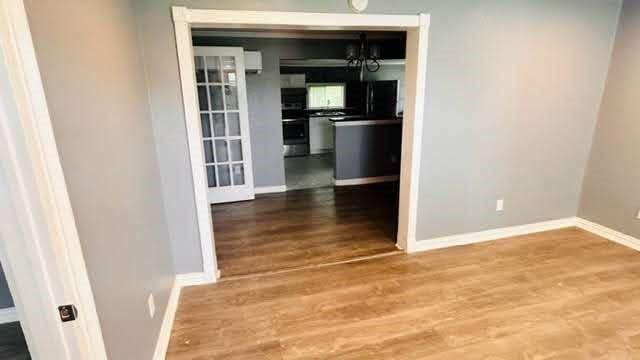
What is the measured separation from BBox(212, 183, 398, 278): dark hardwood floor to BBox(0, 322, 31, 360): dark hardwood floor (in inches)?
52.8

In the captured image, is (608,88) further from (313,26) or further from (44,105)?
(44,105)

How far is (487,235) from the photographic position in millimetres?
3412

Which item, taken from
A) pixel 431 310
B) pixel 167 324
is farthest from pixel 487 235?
pixel 167 324

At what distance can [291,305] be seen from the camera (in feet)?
7.99

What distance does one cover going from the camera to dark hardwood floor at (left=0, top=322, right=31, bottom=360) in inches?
78.5

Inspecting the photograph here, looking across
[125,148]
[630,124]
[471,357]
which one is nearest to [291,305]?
[471,357]

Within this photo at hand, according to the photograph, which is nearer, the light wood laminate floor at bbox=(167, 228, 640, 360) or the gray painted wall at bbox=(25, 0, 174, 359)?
the gray painted wall at bbox=(25, 0, 174, 359)

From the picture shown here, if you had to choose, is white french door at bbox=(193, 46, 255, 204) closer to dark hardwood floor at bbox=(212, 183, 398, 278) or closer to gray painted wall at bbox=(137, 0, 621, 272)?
dark hardwood floor at bbox=(212, 183, 398, 278)

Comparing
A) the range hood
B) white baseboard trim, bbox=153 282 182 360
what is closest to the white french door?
the range hood

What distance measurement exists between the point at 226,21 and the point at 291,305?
2110 mm

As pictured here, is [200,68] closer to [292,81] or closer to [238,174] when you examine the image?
[238,174]

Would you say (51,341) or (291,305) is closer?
(51,341)

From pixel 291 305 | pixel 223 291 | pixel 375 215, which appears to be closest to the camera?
pixel 291 305

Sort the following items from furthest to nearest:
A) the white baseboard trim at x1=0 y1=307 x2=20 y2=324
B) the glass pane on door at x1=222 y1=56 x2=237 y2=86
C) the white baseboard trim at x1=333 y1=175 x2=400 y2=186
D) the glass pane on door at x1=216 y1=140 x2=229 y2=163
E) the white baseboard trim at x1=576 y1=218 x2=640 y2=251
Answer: the white baseboard trim at x1=333 y1=175 x2=400 y2=186
the glass pane on door at x1=216 y1=140 x2=229 y2=163
the glass pane on door at x1=222 y1=56 x2=237 y2=86
the white baseboard trim at x1=576 y1=218 x2=640 y2=251
the white baseboard trim at x1=0 y1=307 x2=20 y2=324
